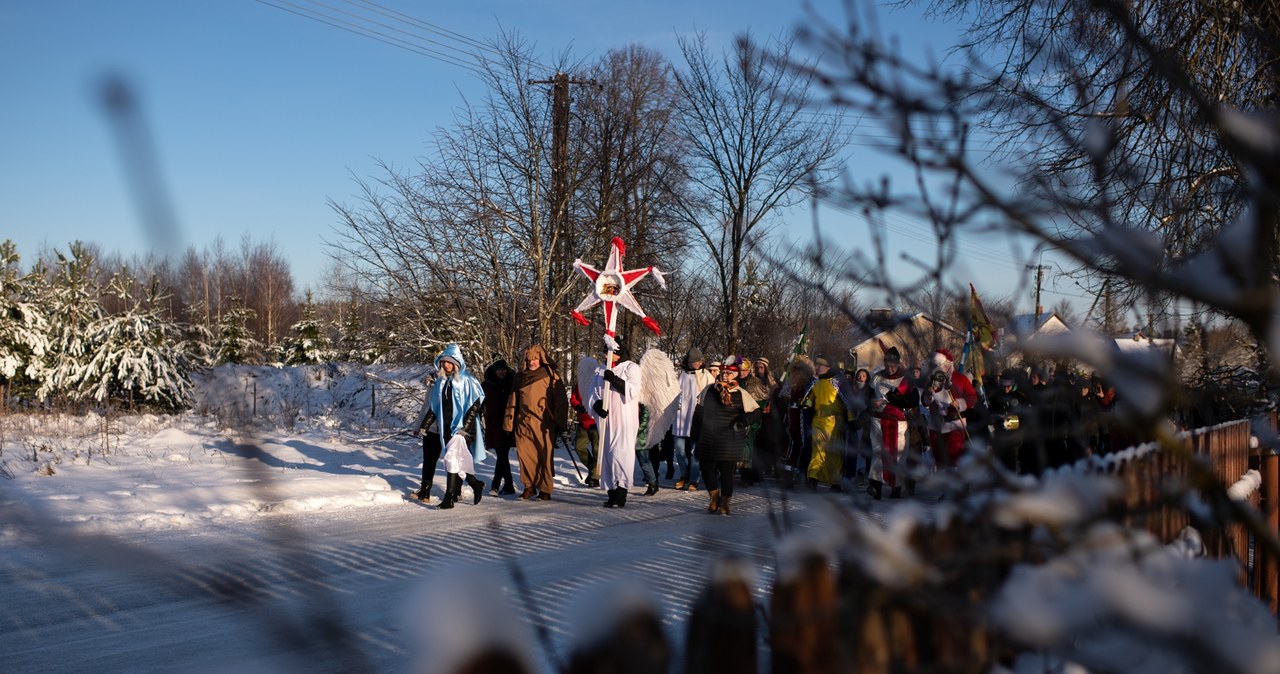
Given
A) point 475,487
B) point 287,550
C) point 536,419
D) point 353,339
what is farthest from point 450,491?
point 353,339

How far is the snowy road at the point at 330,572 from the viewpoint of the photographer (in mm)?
5762

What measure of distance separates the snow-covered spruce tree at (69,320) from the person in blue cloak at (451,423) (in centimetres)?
1175

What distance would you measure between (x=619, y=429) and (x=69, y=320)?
14777 millimetres

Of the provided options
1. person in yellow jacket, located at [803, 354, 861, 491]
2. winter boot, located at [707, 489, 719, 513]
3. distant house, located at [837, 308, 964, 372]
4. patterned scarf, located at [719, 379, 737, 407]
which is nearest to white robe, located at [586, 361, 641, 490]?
winter boot, located at [707, 489, 719, 513]

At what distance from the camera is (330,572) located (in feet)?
26.3

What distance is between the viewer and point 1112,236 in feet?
4.32

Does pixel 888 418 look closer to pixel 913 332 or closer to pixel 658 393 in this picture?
pixel 658 393

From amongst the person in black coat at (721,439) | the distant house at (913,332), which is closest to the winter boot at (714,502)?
the person in black coat at (721,439)

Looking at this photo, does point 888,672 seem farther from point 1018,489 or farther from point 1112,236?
point 1112,236

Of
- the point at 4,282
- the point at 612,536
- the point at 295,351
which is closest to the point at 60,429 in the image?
the point at 4,282

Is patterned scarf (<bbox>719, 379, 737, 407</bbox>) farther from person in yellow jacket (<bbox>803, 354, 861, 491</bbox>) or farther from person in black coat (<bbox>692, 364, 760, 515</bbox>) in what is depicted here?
person in yellow jacket (<bbox>803, 354, 861, 491</bbox>)

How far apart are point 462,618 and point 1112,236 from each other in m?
0.91

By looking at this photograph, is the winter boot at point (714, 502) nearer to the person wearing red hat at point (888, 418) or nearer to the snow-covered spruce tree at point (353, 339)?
the person wearing red hat at point (888, 418)

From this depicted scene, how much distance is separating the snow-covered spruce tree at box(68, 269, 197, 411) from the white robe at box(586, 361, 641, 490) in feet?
37.8
